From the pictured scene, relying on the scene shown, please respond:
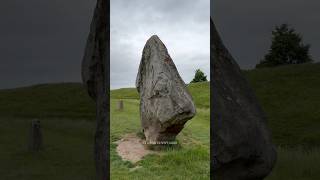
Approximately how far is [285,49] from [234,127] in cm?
3281

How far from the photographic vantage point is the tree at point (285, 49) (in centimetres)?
3859

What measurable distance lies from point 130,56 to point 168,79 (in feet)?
3.08

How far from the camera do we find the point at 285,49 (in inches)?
1547

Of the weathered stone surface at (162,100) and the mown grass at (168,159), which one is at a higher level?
the weathered stone surface at (162,100)

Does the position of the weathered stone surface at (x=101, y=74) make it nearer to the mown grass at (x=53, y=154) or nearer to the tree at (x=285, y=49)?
the mown grass at (x=53, y=154)

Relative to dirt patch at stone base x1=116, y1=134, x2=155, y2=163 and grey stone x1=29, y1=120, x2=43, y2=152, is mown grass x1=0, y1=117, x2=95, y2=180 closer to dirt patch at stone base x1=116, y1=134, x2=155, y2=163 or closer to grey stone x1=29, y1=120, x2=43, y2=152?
grey stone x1=29, y1=120, x2=43, y2=152

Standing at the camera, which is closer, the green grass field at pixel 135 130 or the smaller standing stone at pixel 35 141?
the green grass field at pixel 135 130

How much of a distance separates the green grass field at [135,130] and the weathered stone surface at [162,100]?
0.17 meters

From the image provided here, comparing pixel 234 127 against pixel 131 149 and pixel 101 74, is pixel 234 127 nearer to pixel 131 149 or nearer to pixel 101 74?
pixel 131 149

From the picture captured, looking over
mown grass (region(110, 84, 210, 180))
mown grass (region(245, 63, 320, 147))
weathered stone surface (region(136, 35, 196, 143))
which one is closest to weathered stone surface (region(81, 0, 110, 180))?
mown grass (region(110, 84, 210, 180))

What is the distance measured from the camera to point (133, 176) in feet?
28.7

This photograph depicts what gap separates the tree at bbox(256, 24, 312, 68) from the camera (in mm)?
38594

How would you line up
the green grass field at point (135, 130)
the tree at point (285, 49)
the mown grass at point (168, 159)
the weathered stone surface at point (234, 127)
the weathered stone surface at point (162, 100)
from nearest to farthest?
the weathered stone surface at point (234, 127)
the mown grass at point (168, 159)
the green grass field at point (135, 130)
the weathered stone surface at point (162, 100)
the tree at point (285, 49)

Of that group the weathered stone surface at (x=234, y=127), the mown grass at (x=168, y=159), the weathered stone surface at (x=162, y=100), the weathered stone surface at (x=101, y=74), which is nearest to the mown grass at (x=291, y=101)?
the weathered stone surface at (x=162, y=100)
